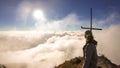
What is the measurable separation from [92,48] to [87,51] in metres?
0.22

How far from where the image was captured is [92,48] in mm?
6445

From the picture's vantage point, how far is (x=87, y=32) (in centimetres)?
643

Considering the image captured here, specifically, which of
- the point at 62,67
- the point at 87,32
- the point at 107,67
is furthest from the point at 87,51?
the point at 62,67

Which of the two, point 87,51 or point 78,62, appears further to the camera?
point 78,62

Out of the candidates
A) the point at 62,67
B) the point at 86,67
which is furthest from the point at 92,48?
the point at 62,67

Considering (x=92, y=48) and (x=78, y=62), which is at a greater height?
(x=92, y=48)

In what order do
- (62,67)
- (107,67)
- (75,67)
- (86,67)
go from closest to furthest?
(86,67) → (107,67) → (75,67) → (62,67)

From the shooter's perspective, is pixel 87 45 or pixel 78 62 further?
pixel 78 62

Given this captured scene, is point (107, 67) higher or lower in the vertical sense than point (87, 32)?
lower

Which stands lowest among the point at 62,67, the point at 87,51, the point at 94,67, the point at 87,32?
the point at 62,67

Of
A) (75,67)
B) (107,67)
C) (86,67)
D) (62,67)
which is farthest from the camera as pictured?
(62,67)

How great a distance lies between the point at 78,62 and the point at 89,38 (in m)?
56.2

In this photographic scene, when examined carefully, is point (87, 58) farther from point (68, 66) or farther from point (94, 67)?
point (68, 66)

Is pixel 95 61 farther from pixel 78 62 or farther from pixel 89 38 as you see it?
pixel 78 62
